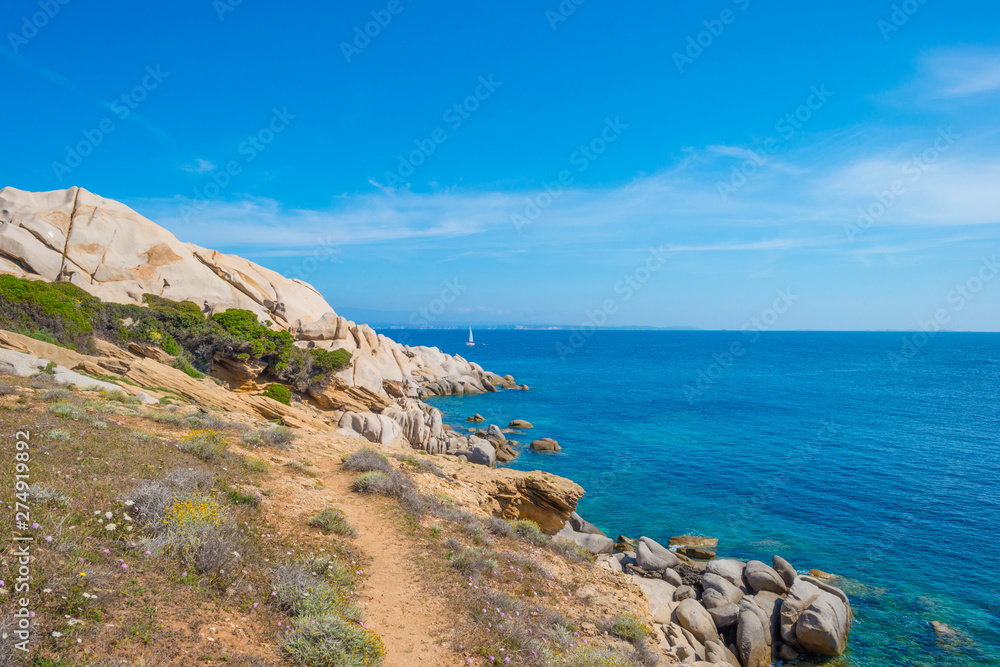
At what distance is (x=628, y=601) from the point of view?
12.7 meters

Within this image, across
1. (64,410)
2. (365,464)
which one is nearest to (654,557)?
(365,464)

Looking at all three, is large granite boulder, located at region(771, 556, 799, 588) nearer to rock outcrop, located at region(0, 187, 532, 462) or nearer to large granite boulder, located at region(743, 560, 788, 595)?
large granite boulder, located at region(743, 560, 788, 595)

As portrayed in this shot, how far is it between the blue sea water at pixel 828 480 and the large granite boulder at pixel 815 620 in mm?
630

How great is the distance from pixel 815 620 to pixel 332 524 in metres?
16.9

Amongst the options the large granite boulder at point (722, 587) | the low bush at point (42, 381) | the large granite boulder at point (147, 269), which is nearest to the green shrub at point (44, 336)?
the large granite boulder at point (147, 269)

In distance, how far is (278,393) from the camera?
3812cm

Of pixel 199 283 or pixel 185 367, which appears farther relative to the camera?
pixel 199 283

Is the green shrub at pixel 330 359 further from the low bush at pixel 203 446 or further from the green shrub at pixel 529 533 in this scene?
the green shrub at pixel 529 533

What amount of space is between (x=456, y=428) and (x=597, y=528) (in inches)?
999

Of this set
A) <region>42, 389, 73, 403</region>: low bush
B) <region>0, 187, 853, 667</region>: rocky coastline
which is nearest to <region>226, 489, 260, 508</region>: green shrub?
<region>42, 389, 73, 403</region>: low bush

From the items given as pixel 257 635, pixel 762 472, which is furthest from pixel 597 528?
pixel 257 635

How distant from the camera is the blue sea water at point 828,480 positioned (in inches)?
813

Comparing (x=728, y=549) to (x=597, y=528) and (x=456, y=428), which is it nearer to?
(x=597, y=528)

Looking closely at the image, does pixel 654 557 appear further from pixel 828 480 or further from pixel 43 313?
pixel 43 313
